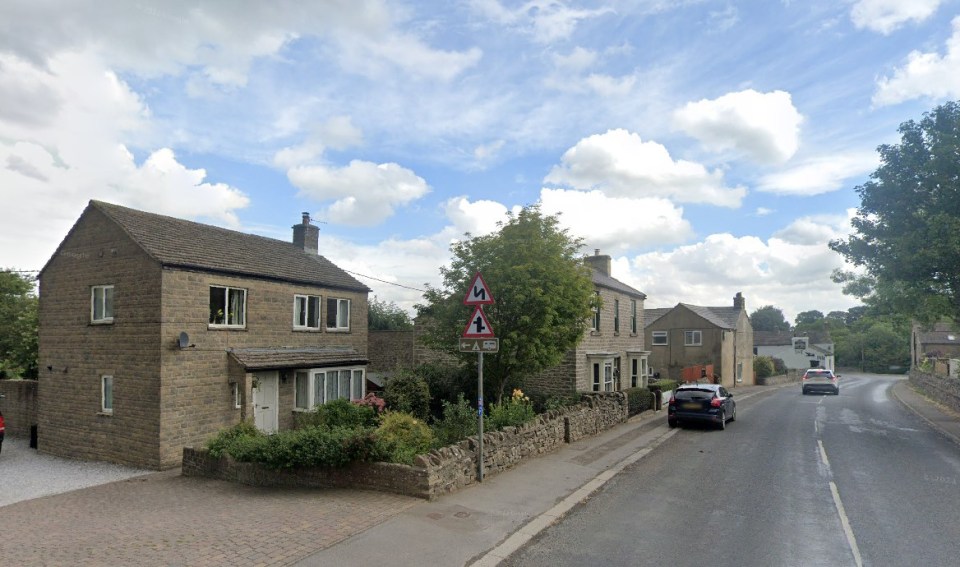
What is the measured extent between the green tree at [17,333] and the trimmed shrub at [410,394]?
1615cm

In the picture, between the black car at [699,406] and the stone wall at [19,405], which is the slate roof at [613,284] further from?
the stone wall at [19,405]

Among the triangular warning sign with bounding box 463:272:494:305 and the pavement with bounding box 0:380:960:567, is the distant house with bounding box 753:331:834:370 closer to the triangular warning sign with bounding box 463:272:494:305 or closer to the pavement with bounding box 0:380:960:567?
the pavement with bounding box 0:380:960:567

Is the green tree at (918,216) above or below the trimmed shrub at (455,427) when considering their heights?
above

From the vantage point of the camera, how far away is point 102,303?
1669 cm

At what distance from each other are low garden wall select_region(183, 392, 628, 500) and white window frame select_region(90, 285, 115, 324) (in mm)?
6081

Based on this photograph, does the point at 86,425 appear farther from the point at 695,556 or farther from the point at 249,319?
the point at 695,556

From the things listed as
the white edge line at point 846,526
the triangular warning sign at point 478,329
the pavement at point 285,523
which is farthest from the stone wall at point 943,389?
the triangular warning sign at point 478,329

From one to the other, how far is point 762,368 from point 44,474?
177ft

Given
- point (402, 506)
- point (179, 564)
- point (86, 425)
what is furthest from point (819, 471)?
point (86, 425)

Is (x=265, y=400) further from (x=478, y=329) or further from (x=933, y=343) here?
(x=933, y=343)

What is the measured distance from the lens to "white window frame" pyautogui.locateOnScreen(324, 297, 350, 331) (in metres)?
21.8

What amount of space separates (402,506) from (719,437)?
11.9 m

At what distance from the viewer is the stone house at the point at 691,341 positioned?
142 ft

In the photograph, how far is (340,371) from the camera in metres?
20.6
